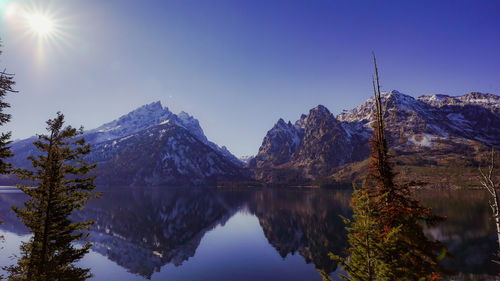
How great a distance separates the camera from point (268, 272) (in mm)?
59500

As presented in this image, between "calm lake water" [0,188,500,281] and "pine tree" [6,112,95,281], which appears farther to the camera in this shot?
"calm lake water" [0,188,500,281]

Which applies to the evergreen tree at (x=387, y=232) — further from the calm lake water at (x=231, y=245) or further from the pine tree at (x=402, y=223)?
the calm lake water at (x=231, y=245)

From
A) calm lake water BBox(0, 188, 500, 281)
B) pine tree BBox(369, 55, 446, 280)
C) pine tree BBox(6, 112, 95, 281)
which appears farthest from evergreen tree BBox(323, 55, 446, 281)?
calm lake water BBox(0, 188, 500, 281)

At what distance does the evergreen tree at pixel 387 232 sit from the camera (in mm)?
16500

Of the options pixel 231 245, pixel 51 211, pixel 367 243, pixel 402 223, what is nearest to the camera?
pixel 402 223

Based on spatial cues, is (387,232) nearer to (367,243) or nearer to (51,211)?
(367,243)

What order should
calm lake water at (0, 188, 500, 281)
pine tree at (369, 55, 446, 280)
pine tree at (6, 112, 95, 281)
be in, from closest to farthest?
pine tree at (369, 55, 446, 280) < pine tree at (6, 112, 95, 281) < calm lake water at (0, 188, 500, 281)

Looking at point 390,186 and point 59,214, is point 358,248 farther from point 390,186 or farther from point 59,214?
point 59,214

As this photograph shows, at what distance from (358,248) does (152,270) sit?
2378 inches

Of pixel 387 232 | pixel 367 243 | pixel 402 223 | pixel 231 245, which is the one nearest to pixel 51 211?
pixel 367 243

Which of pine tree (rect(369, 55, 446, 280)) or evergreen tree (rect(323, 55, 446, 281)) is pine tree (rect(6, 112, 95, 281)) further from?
pine tree (rect(369, 55, 446, 280))

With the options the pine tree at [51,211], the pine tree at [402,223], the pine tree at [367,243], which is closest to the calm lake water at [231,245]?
the pine tree at [51,211]

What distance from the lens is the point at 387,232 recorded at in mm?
17938

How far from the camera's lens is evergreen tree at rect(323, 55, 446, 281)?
16.5 m
